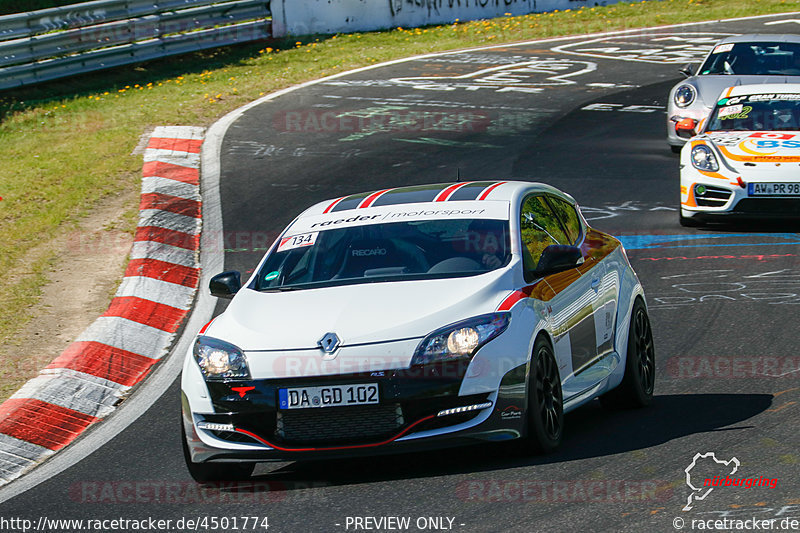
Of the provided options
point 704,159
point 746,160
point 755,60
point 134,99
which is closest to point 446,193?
point 746,160

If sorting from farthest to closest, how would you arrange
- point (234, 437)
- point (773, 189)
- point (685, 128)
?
point (685, 128), point (773, 189), point (234, 437)

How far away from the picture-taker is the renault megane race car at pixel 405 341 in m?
5.93

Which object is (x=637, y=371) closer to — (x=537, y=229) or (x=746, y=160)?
(x=537, y=229)

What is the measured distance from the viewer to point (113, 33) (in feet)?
72.9

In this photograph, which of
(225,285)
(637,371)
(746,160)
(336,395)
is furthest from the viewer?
(746,160)

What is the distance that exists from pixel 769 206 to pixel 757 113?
1.62m

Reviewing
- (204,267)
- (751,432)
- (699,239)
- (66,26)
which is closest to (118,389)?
(204,267)

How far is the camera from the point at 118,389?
340 inches

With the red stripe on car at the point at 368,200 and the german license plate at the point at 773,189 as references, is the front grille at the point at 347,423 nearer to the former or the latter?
the red stripe on car at the point at 368,200

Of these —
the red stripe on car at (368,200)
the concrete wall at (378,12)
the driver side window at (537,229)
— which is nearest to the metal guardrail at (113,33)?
the concrete wall at (378,12)

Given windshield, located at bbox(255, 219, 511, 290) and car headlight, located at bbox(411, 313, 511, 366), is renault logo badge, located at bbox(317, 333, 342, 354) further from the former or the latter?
windshield, located at bbox(255, 219, 511, 290)

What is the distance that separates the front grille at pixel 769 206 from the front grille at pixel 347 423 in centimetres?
769

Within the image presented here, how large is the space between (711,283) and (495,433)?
5.29 meters

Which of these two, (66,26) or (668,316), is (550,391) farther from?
(66,26)
